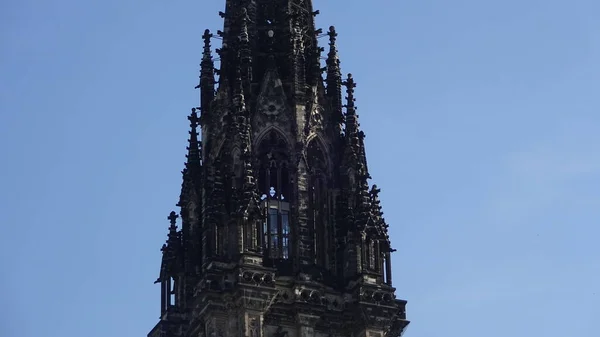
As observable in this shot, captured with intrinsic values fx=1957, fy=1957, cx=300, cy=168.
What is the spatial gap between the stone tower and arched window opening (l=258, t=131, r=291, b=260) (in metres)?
0.03

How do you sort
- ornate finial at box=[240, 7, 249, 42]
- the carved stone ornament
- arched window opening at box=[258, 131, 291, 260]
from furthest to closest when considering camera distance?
ornate finial at box=[240, 7, 249, 42] → the carved stone ornament → arched window opening at box=[258, 131, 291, 260]

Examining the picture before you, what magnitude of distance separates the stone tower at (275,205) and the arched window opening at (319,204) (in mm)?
35

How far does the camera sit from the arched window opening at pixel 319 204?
6706 centimetres

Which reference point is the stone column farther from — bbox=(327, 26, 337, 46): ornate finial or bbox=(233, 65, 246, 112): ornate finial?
bbox=(327, 26, 337, 46): ornate finial

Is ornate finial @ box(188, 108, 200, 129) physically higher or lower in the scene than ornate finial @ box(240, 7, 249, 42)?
lower

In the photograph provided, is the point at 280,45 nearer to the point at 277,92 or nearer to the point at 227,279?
the point at 277,92

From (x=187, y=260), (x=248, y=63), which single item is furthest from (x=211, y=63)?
(x=187, y=260)

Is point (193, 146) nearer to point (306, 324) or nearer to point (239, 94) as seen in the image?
point (239, 94)

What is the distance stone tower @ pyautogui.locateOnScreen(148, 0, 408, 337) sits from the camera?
6462cm

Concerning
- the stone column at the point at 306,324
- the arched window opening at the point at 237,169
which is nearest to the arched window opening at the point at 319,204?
the stone column at the point at 306,324

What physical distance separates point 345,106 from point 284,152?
11.5ft

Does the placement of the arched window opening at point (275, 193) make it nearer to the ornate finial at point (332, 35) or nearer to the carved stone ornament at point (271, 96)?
the carved stone ornament at point (271, 96)

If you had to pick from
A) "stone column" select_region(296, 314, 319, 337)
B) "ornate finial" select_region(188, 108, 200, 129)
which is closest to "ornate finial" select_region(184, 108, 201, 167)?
"ornate finial" select_region(188, 108, 200, 129)

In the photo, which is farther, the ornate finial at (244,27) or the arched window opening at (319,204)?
the ornate finial at (244,27)
